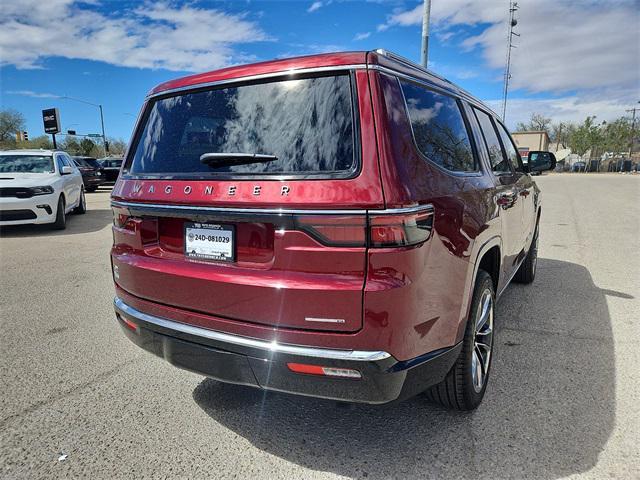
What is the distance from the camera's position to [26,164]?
1002cm

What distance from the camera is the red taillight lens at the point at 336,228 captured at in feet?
6.04

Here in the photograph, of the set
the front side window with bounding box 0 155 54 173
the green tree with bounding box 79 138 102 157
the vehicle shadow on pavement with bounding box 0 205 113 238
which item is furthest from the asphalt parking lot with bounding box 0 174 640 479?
the green tree with bounding box 79 138 102 157

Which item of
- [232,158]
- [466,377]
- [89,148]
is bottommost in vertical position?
[466,377]

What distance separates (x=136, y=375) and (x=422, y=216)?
7.79 ft

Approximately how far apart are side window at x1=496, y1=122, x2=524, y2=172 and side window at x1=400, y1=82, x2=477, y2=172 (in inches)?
59.0

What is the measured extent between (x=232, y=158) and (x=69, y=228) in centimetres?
920

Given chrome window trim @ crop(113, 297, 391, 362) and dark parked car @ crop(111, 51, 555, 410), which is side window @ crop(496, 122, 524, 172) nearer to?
dark parked car @ crop(111, 51, 555, 410)

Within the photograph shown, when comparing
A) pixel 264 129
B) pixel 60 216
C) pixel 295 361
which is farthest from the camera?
pixel 60 216

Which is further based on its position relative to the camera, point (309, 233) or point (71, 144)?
point (71, 144)

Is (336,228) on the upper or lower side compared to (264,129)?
lower

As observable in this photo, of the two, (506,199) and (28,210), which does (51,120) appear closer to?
(28,210)

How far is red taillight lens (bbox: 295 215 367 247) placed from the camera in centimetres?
184

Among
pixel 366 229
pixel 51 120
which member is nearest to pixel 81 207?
pixel 366 229

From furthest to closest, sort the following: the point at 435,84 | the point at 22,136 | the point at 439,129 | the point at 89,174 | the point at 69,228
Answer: the point at 22,136
the point at 89,174
the point at 69,228
the point at 435,84
the point at 439,129
